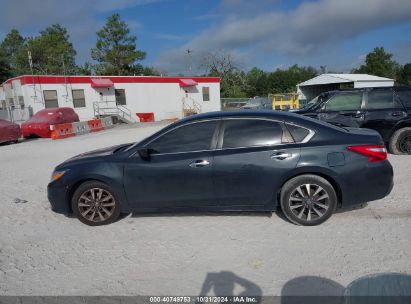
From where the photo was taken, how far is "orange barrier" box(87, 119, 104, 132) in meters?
21.3

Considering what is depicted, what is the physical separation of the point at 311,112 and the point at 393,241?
17.1ft

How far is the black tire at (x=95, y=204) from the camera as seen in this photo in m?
4.68

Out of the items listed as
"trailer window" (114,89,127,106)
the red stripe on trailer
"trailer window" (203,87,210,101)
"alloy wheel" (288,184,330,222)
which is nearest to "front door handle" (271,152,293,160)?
"alloy wheel" (288,184,330,222)

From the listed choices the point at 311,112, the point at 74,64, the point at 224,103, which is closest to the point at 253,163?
the point at 311,112

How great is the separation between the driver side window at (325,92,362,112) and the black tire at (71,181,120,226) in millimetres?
6134

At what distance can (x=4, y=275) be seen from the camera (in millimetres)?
3576

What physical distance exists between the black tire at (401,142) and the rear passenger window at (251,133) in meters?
5.27

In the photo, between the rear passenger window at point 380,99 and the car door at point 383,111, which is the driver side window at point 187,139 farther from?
the rear passenger window at point 380,99

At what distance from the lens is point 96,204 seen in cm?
473

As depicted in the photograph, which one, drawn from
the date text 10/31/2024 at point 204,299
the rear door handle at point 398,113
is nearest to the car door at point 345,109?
the rear door handle at point 398,113

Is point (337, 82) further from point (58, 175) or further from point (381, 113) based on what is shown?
point (58, 175)

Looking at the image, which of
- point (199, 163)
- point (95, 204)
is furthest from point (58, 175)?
point (199, 163)

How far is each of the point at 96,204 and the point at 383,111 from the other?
6975mm

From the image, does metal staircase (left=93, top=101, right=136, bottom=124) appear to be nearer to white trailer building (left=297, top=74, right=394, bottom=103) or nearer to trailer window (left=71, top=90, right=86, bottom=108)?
trailer window (left=71, top=90, right=86, bottom=108)
